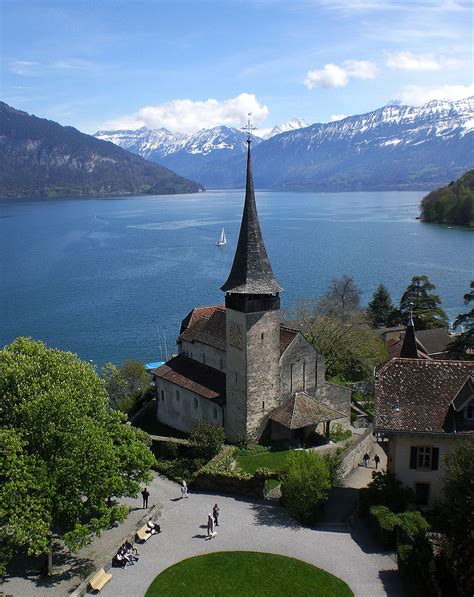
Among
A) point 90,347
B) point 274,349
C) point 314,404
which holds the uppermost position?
point 274,349

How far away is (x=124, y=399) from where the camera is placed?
166 ft

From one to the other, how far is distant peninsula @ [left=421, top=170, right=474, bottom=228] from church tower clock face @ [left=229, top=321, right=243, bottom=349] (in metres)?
138

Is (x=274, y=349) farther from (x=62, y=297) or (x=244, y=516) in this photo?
(x=62, y=297)

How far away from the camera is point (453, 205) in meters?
168

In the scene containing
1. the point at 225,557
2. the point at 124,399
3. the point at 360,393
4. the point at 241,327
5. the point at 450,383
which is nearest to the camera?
the point at 225,557

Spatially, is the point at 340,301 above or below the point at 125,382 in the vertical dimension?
above

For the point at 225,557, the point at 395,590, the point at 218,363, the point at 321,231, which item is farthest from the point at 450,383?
the point at 321,231

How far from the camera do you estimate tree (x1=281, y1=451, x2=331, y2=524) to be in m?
28.3

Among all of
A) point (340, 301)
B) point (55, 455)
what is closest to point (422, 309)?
point (340, 301)

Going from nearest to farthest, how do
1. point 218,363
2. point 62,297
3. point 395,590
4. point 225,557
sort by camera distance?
point 395,590
point 225,557
point 218,363
point 62,297

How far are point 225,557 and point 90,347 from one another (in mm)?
51097

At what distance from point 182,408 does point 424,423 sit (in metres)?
18.5

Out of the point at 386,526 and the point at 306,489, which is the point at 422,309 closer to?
the point at 306,489

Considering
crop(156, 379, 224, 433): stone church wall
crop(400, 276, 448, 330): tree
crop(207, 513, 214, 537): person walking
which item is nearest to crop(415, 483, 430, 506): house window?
crop(207, 513, 214, 537): person walking
